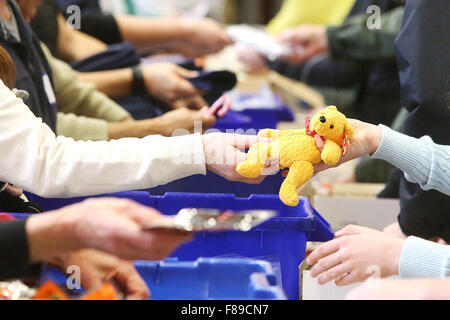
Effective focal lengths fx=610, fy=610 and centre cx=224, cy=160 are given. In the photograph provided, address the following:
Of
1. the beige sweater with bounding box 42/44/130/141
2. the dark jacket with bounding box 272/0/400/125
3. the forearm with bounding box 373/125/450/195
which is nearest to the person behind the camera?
the forearm with bounding box 373/125/450/195

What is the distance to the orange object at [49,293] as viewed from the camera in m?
0.66

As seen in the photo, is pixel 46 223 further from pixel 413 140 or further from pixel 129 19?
pixel 129 19

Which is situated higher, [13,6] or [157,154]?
[13,6]

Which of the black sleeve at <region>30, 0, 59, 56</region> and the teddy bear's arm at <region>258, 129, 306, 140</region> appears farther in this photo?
the black sleeve at <region>30, 0, 59, 56</region>

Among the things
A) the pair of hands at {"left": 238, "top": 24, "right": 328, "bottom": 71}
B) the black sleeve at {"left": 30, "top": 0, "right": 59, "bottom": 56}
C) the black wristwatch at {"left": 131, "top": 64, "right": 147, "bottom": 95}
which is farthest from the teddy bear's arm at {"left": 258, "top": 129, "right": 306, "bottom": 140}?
the pair of hands at {"left": 238, "top": 24, "right": 328, "bottom": 71}

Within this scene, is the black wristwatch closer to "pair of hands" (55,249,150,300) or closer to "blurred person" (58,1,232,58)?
"blurred person" (58,1,232,58)

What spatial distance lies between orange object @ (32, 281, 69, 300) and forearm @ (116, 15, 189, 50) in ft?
4.35

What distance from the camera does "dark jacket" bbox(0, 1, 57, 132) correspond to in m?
1.01

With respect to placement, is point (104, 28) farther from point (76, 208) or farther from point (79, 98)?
point (76, 208)

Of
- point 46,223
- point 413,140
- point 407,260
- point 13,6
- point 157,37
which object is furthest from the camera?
point 157,37
